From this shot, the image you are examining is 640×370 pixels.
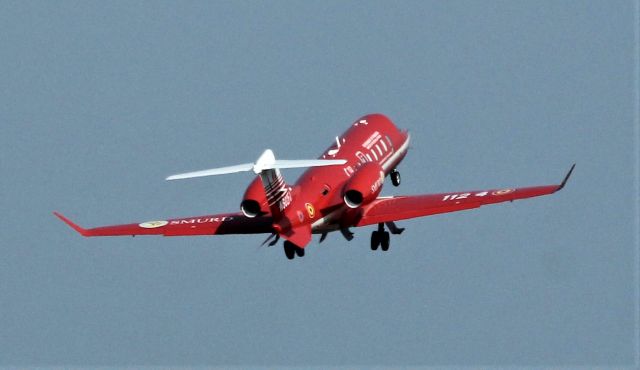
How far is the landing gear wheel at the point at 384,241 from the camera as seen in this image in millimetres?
119144

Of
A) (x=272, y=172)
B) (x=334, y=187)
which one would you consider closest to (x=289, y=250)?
(x=334, y=187)

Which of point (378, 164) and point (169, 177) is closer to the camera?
point (169, 177)

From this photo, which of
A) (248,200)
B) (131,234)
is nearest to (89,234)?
(131,234)

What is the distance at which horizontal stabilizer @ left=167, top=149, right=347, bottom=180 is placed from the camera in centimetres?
10731

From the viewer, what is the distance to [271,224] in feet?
377

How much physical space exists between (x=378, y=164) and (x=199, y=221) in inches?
342

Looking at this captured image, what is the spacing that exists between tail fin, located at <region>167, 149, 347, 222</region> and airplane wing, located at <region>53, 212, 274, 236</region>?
3.51 meters

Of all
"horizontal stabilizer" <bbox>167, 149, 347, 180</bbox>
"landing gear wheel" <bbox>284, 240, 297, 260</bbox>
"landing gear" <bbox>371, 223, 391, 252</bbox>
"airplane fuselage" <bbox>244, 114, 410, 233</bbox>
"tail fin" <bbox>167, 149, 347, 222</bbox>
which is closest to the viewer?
"horizontal stabilizer" <bbox>167, 149, 347, 180</bbox>

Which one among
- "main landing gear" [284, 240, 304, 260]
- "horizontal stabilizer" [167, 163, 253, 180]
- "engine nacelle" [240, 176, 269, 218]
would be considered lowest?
"main landing gear" [284, 240, 304, 260]

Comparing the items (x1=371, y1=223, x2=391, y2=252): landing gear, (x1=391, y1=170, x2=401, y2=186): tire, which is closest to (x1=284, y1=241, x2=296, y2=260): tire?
(x1=371, y1=223, x2=391, y2=252): landing gear

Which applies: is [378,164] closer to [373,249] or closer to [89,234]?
[373,249]

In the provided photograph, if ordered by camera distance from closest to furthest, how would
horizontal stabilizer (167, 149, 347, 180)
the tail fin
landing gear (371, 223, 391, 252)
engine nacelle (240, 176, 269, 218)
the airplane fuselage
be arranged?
horizontal stabilizer (167, 149, 347, 180)
the tail fin
engine nacelle (240, 176, 269, 218)
the airplane fuselage
landing gear (371, 223, 391, 252)

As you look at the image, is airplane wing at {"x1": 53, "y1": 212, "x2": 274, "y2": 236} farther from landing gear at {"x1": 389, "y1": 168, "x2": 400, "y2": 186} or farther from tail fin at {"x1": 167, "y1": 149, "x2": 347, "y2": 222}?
landing gear at {"x1": 389, "y1": 168, "x2": 400, "y2": 186}

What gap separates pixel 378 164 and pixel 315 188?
4.28m
